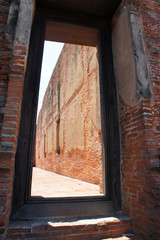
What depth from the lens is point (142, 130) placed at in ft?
7.86

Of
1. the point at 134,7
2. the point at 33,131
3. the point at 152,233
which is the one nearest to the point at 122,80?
the point at 134,7

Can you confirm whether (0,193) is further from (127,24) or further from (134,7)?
(134,7)

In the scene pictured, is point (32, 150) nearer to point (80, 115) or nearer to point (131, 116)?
point (131, 116)

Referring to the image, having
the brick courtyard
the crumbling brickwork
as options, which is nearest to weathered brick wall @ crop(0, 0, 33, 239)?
the crumbling brickwork

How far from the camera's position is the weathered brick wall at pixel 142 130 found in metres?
2.15

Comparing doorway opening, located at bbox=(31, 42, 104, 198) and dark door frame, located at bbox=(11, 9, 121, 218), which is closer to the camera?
dark door frame, located at bbox=(11, 9, 121, 218)

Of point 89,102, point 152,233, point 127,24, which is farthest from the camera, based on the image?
point 89,102

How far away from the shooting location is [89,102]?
20.6ft

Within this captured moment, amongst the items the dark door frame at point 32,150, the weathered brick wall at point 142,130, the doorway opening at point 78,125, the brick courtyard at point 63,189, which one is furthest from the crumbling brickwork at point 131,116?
the doorway opening at point 78,125

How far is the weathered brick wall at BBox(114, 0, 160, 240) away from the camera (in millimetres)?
2154

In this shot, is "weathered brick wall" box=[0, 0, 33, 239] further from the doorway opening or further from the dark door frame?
the doorway opening

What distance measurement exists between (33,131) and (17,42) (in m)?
1.32

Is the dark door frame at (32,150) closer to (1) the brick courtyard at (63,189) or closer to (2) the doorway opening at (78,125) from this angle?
(1) the brick courtyard at (63,189)

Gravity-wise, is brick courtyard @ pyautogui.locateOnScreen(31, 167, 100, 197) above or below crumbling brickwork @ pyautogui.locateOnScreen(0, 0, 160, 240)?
below
